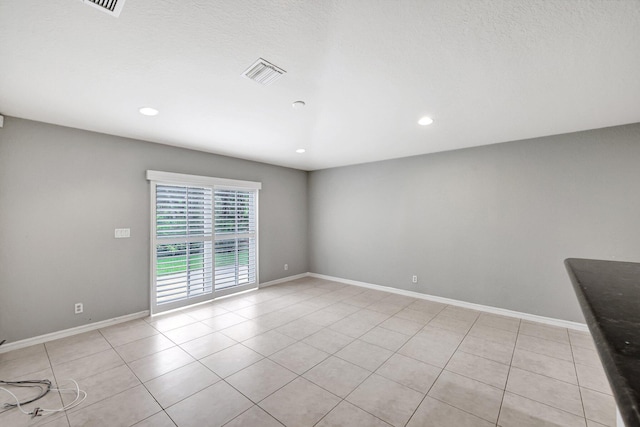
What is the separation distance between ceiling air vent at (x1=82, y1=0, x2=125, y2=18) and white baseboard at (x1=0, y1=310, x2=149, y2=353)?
347 cm

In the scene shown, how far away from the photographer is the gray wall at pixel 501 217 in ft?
10.4

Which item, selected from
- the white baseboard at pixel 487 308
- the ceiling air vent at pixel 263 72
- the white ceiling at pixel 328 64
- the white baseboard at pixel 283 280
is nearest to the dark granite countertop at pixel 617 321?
the white ceiling at pixel 328 64

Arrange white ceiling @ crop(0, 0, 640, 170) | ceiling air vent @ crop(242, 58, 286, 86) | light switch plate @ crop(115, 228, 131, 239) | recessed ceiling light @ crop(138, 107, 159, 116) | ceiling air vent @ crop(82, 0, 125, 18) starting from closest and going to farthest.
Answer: ceiling air vent @ crop(82, 0, 125, 18) → white ceiling @ crop(0, 0, 640, 170) → ceiling air vent @ crop(242, 58, 286, 86) → recessed ceiling light @ crop(138, 107, 159, 116) → light switch plate @ crop(115, 228, 131, 239)

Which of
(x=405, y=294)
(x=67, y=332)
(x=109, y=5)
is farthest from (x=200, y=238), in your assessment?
(x=405, y=294)

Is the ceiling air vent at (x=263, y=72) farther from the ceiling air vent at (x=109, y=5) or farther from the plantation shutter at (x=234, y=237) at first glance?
the plantation shutter at (x=234, y=237)

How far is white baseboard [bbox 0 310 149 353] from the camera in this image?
2818mm

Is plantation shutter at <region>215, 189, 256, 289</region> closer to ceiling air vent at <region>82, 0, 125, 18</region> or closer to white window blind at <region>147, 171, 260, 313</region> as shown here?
white window blind at <region>147, 171, 260, 313</region>

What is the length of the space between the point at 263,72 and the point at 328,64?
495 mm

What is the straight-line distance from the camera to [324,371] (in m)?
2.46

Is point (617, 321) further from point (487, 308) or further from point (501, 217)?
point (487, 308)

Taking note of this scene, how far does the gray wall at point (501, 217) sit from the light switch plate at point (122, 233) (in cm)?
368

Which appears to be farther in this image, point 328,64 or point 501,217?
point 501,217

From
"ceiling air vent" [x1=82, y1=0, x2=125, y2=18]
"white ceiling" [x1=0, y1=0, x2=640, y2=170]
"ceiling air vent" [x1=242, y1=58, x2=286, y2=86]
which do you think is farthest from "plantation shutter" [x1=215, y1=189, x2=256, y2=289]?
"ceiling air vent" [x1=82, y1=0, x2=125, y2=18]

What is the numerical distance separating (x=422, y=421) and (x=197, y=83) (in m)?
3.09
